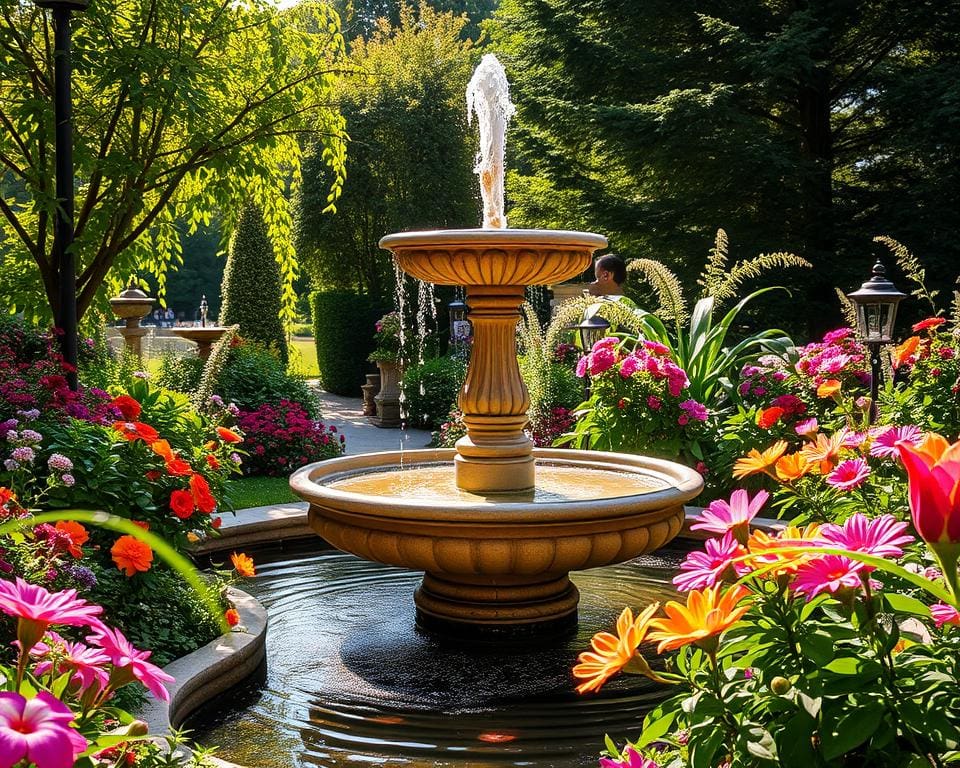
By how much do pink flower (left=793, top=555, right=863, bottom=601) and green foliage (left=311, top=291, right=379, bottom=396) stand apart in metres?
20.7

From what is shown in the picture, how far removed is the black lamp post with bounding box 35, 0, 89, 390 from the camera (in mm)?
5234

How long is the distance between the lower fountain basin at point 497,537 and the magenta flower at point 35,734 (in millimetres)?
3489

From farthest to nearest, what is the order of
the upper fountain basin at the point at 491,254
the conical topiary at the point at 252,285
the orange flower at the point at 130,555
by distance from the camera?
the conical topiary at the point at 252,285, the upper fountain basin at the point at 491,254, the orange flower at the point at 130,555

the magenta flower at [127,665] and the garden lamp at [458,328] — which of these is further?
the garden lamp at [458,328]

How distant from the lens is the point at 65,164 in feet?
17.6

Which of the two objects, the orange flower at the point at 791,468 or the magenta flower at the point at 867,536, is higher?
the magenta flower at the point at 867,536

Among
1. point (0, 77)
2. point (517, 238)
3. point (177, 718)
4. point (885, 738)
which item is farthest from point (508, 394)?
point (0, 77)

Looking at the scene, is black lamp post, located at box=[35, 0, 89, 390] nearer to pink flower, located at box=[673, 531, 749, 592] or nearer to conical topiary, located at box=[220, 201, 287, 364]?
pink flower, located at box=[673, 531, 749, 592]

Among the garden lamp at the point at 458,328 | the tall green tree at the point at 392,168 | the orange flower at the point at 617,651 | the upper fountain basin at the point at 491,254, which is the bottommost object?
the orange flower at the point at 617,651

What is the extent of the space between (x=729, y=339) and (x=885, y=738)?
14505 mm

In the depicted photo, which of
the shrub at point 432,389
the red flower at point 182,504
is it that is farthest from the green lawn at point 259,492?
the shrub at point 432,389

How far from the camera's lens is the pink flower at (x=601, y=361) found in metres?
7.04

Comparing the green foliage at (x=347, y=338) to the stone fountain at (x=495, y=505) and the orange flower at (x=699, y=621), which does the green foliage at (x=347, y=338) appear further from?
the orange flower at (x=699, y=621)

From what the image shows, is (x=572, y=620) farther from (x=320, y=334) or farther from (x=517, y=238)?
(x=320, y=334)
